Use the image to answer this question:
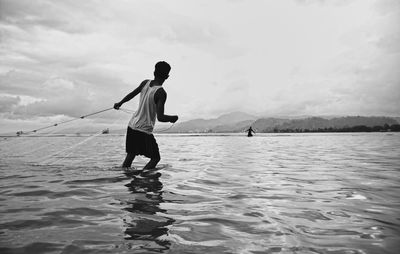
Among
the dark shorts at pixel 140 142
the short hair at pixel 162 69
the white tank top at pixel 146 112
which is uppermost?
the short hair at pixel 162 69

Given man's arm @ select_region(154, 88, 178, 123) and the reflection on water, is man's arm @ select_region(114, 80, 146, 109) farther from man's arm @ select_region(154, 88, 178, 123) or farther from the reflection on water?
the reflection on water

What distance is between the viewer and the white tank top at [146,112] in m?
7.72

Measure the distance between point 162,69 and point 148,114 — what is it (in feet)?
4.22

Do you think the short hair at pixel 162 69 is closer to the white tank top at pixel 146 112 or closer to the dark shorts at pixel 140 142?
the white tank top at pixel 146 112

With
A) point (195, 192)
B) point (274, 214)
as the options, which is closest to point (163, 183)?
point (195, 192)

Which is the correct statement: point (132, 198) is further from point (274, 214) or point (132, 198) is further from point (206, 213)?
point (274, 214)

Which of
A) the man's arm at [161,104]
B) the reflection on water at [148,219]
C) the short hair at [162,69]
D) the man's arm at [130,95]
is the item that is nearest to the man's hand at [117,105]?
the man's arm at [130,95]

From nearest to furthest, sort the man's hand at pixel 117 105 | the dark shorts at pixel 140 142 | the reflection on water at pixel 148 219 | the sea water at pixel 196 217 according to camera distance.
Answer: the sea water at pixel 196 217 < the reflection on water at pixel 148 219 < the dark shorts at pixel 140 142 < the man's hand at pixel 117 105

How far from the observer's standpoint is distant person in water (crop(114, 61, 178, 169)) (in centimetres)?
763

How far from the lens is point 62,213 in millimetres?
4207

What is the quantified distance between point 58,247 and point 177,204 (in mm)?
2282

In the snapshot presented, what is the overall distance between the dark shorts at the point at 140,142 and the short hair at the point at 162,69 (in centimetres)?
168

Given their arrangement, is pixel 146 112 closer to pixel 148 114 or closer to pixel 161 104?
pixel 148 114

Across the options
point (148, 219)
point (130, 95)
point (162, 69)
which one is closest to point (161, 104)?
point (162, 69)
